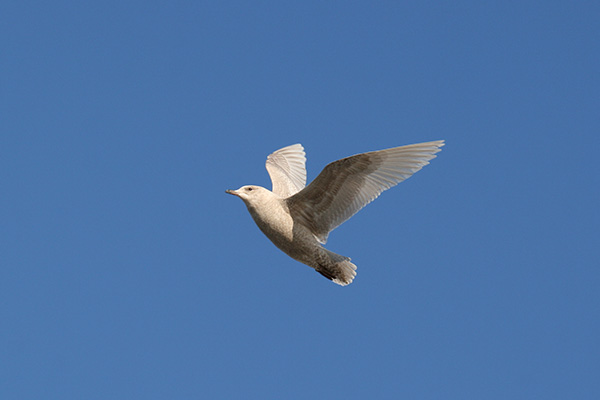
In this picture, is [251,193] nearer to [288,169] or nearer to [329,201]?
[329,201]

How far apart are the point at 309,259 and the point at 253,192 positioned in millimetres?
1146

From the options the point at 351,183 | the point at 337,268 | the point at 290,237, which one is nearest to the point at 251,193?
the point at 290,237

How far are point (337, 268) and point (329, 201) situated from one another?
3.04ft

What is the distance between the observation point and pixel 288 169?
12.2 meters

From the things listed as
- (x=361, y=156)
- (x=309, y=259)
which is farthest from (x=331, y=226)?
(x=361, y=156)

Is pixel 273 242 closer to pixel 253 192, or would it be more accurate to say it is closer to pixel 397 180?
pixel 253 192

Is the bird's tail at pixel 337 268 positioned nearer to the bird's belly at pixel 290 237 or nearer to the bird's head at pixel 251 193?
the bird's belly at pixel 290 237

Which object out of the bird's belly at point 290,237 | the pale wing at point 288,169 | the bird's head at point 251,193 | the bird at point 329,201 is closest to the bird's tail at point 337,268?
the bird at point 329,201

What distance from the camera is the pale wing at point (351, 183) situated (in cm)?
841

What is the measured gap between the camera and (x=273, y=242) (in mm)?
8945

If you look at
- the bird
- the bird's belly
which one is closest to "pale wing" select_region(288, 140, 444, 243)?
the bird

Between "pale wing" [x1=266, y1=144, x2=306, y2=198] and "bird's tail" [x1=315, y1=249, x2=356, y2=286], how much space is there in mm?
2194

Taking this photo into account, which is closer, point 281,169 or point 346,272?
point 346,272

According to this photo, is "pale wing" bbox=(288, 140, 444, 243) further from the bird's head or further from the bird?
the bird's head
